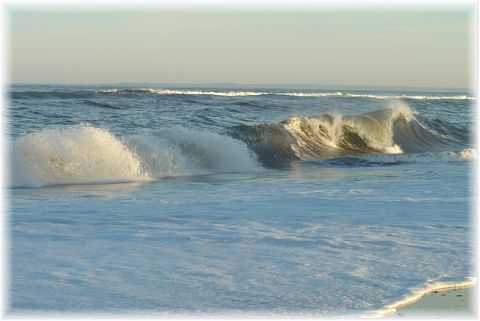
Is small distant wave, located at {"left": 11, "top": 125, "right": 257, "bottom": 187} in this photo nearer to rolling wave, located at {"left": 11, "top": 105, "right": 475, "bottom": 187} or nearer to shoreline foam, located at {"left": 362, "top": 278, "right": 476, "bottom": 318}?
rolling wave, located at {"left": 11, "top": 105, "right": 475, "bottom": 187}

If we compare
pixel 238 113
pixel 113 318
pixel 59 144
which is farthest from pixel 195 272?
pixel 238 113

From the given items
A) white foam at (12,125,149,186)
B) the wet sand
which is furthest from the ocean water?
the wet sand

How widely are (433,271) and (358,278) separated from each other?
559 mm

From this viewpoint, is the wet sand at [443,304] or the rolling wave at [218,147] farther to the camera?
the rolling wave at [218,147]

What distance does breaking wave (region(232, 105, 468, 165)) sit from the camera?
15.5m

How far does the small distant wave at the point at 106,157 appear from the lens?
32.7 ft

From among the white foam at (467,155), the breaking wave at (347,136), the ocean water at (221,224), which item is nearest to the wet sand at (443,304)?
the ocean water at (221,224)

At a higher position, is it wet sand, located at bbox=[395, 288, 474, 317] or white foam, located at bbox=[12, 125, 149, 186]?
white foam, located at bbox=[12, 125, 149, 186]

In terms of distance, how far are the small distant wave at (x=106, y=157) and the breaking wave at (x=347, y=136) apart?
5.10ft

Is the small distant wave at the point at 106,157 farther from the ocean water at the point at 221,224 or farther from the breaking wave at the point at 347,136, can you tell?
the breaking wave at the point at 347,136

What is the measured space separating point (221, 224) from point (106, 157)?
14.4 ft

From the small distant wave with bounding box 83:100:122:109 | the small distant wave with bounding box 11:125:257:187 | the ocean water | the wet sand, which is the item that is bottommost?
the wet sand

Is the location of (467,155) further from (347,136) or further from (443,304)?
(443,304)

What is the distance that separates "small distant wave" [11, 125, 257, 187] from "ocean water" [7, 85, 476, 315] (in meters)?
0.03
